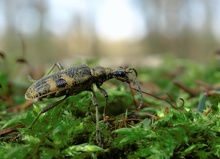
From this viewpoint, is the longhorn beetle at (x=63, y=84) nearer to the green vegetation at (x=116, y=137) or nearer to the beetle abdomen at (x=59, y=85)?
the beetle abdomen at (x=59, y=85)

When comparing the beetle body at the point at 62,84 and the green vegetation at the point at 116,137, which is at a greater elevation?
the beetle body at the point at 62,84

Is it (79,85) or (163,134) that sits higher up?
(79,85)

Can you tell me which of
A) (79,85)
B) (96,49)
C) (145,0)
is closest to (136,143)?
(79,85)

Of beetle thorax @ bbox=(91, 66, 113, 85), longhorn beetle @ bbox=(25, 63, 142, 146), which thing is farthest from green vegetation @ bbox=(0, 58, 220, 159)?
beetle thorax @ bbox=(91, 66, 113, 85)

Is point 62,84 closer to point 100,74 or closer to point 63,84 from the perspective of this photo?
point 63,84

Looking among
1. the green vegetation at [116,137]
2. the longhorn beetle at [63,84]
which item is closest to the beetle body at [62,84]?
the longhorn beetle at [63,84]

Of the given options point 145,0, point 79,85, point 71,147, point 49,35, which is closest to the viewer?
point 71,147

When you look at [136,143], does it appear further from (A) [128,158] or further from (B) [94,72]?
(B) [94,72]

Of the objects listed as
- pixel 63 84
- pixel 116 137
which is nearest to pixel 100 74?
pixel 63 84

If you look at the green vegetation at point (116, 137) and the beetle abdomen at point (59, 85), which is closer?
the green vegetation at point (116, 137)
